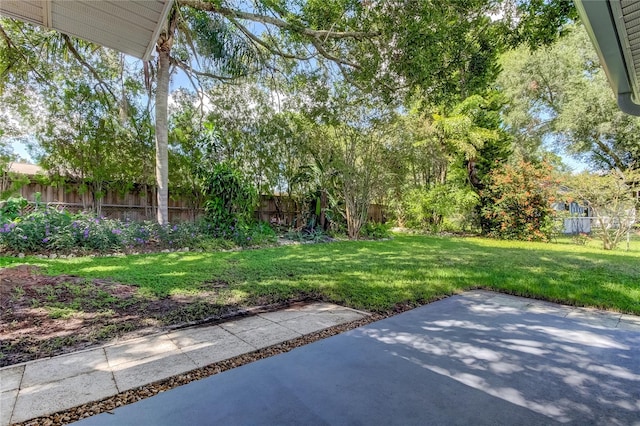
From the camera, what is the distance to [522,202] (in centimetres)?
1004

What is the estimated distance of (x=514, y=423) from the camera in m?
1.55

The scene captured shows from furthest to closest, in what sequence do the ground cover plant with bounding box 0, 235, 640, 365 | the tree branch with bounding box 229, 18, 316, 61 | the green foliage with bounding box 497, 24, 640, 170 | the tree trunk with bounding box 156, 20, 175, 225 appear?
the green foliage with bounding box 497, 24, 640, 170 < the tree trunk with bounding box 156, 20, 175, 225 < the tree branch with bounding box 229, 18, 316, 61 < the ground cover plant with bounding box 0, 235, 640, 365

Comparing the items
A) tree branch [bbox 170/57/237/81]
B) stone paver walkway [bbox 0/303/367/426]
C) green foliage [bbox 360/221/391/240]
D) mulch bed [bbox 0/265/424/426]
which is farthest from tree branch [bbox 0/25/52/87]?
green foliage [bbox 360/221/391/240]

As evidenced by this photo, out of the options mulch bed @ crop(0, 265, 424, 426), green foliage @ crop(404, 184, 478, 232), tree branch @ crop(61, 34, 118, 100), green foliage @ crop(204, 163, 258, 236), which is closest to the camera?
mulch bed @ crop(0, 265, 424, 426)

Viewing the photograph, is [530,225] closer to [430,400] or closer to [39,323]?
[430,400]

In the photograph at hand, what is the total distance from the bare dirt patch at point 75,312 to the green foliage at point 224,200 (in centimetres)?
389

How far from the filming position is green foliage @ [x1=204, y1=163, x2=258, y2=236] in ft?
25.5

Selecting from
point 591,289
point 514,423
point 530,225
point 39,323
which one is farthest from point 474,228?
point 39,323

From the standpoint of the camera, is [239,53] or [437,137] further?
[437,137]

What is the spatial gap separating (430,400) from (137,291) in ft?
11.2

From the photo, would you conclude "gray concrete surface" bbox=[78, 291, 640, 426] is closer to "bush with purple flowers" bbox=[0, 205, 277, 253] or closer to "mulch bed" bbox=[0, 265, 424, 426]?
"mulch bed" bbox=[0, 265, 424, 426]

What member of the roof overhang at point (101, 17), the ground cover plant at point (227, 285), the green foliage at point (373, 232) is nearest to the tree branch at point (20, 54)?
the ground cover plant at point (227, 285)

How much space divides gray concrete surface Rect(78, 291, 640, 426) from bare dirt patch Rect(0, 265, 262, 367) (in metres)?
1.11

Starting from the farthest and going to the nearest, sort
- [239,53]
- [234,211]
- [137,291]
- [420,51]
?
[234,211]
[239,53]
[420,51]
[137,291]
